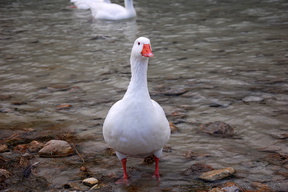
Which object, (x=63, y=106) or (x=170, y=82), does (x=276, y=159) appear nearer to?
(x=170, y=82)

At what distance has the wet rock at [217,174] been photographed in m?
4.54

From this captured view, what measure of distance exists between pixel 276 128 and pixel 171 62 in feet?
13.5

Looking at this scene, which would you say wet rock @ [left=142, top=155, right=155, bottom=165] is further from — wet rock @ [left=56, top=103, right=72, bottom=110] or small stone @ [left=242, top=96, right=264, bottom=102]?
small stone @ [left=242, top=96, right=264, bottom=102]

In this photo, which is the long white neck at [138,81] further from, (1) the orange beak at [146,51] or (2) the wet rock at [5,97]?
(2) the wet rock at [5,97]

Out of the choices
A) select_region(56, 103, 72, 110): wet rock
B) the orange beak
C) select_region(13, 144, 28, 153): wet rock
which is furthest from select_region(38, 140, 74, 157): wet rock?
select_region(56, 103, 72, 110): wet rock

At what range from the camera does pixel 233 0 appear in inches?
678

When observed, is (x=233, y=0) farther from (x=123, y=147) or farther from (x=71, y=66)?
(x=123, y=147)

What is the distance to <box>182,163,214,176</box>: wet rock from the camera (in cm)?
475

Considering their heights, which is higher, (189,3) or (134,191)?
(189,3)

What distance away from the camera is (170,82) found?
8.30m

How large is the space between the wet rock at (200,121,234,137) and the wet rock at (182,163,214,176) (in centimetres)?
109

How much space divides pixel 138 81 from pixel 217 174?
1327mm

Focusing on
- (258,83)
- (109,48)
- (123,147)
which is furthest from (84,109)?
(109,48)

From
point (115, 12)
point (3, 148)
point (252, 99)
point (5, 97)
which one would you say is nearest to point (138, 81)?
point (3, 148)
